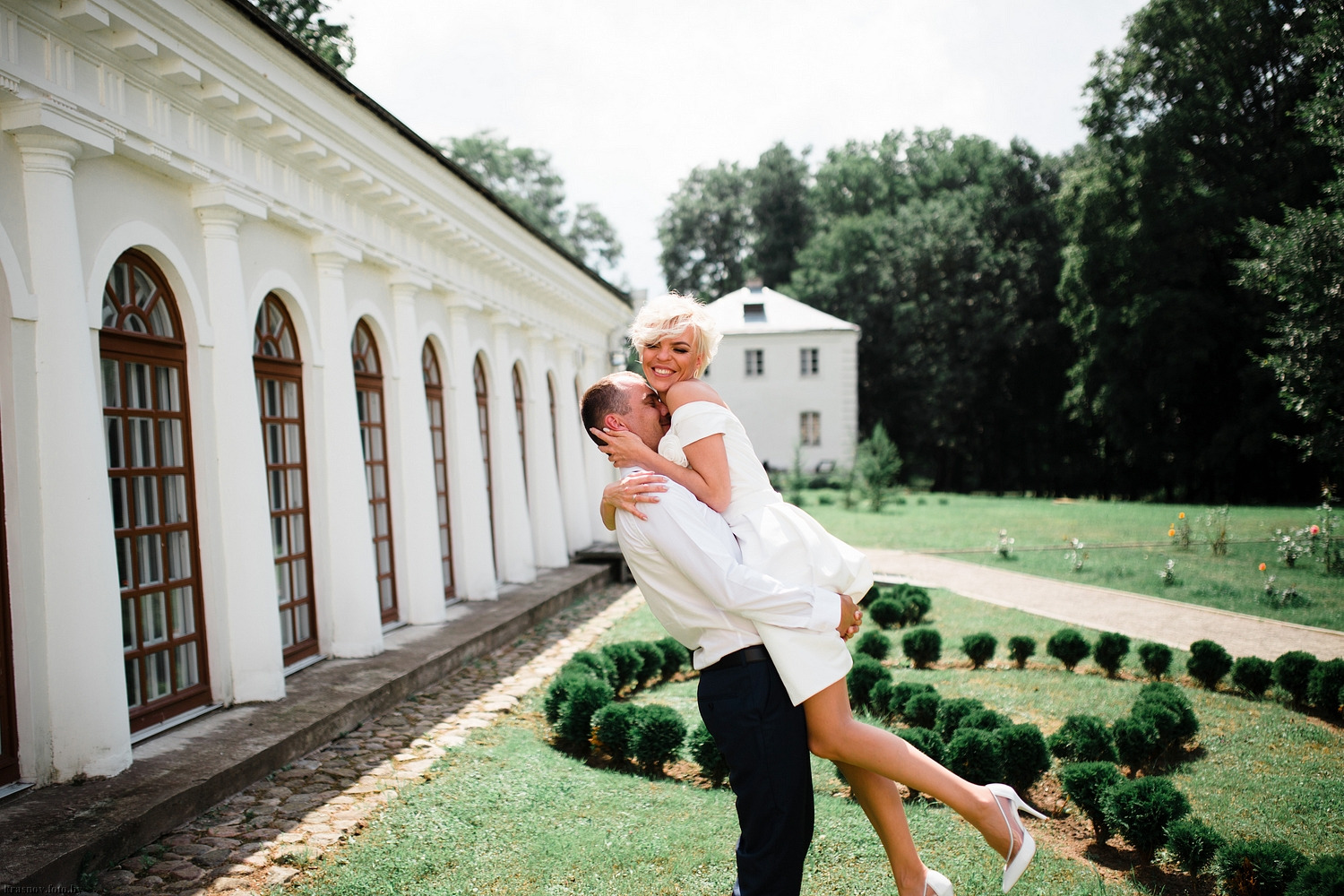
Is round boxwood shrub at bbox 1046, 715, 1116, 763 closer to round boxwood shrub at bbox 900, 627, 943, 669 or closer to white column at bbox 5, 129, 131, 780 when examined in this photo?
round boxwood shrub at bbox 900, 627, 943, 669

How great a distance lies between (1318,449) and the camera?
47.7 ft

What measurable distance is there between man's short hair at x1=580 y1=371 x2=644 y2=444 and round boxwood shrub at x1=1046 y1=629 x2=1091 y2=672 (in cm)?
672

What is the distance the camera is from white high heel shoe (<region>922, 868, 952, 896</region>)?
10.6 ft

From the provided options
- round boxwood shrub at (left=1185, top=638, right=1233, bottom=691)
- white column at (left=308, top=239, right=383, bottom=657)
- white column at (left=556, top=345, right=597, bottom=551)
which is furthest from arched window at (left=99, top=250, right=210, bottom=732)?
white column at (left=556, top=345, right=597, bottom=551)

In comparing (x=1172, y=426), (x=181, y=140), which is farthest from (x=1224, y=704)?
(x=1172, y=426)

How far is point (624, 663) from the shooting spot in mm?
7871

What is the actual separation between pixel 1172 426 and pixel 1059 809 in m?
32.9

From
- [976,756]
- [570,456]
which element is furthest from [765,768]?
[570,456]

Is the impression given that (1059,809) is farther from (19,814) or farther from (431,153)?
(431,153)

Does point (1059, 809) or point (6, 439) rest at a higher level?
point (6, 439)

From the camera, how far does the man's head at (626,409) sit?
10.9 feet

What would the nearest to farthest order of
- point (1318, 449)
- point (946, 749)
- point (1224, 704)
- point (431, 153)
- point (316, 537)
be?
point (946, 749), point (1224, 704), point (316, 537), point (431, 153), point (1318, 449)

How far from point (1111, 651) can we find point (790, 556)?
649 cm

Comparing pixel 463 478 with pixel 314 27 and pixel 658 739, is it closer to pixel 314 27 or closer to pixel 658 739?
pixel 658 739
